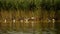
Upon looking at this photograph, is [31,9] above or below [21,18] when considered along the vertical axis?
above

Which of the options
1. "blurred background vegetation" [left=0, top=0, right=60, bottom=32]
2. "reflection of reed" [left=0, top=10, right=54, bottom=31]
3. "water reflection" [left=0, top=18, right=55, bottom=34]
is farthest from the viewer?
"blurred background vegetation" [left=0, top=0, right=60, bottom=32]

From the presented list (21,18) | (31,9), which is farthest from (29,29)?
(31,9)

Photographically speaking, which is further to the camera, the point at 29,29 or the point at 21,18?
the point at 21,18

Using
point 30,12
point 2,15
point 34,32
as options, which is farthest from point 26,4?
point 34,32

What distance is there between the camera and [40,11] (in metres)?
19.3

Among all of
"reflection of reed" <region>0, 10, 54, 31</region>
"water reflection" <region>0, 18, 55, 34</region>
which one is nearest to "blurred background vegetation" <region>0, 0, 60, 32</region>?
"reflection of reed" <region>0, 10, 54, 31</region>

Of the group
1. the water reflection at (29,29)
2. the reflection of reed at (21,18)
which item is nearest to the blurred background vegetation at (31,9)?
the reflection of reed at (21,18)

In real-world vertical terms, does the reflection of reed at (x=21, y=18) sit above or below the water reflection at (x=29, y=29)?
above

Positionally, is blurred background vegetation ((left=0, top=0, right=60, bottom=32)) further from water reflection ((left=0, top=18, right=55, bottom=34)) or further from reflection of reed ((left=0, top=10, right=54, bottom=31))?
water reflection ((left=0, top=18, right=55, bottom=34))

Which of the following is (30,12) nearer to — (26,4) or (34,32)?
(26,4)

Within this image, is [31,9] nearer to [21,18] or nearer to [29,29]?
[21,18]

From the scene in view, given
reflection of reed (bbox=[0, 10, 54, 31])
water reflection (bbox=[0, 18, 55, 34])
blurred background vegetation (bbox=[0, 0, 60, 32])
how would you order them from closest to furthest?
water reflection (bbox=[0, 18, 55, 34]) < reflection of reed (bbox=[0, 10, 54, 31]) < blurred background vegetation (bbox=[0, 0, 60, 32])

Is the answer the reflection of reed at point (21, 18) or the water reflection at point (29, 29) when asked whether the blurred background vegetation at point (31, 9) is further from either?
the water reflection at point (29, 29)

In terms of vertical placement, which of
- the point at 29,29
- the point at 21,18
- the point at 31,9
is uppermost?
the point at 31,9
